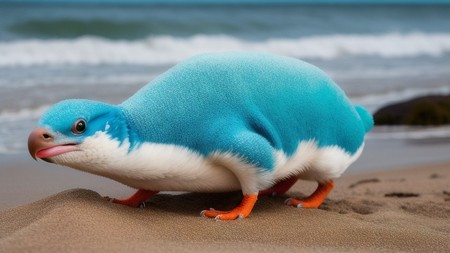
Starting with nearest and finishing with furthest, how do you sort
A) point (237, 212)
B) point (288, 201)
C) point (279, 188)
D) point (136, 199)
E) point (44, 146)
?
point (44, 146), point (237, 212), point (136, 199), point (288, 201), point (279, 188)

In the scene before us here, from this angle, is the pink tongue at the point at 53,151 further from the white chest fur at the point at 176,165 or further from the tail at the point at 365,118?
the tail at the point at 365,118

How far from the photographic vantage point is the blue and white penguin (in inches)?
132

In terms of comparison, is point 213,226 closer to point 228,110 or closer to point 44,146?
point 228,110

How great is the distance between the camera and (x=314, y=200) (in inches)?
170

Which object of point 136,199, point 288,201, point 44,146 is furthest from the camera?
point 288,201

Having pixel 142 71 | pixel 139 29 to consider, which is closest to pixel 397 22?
pixel 139 29

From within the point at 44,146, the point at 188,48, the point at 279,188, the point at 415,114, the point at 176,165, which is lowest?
the point at 188,48

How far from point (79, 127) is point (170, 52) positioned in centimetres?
1433

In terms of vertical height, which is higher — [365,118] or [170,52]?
[365,118]

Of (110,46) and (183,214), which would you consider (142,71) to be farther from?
(183,214)

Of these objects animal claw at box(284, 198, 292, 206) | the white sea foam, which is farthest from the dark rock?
the white sea foam

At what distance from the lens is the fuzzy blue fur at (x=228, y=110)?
347 centimetres

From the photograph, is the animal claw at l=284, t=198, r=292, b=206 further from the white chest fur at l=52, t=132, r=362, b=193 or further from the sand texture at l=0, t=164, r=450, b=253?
the white chest fur at l=52, t=132, r=362, b=193

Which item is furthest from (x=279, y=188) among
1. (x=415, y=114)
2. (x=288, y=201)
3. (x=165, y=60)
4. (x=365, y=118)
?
(x=165, y=60)
